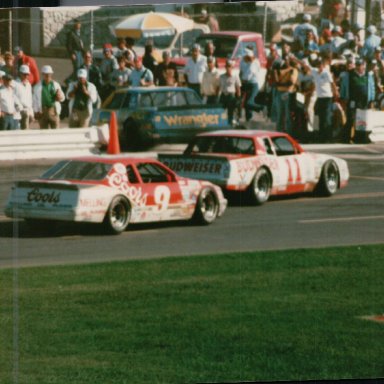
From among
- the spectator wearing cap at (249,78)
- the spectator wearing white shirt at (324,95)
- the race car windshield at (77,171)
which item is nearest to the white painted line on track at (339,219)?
the spectator wearing white shirt at (324,95)

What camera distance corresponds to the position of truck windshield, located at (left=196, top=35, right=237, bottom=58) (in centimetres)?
1100

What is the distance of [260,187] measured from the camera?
11.4 metres

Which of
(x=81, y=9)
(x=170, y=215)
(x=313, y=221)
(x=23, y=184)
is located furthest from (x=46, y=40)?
(x=313, y=221)

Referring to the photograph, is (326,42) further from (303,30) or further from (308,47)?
(303,30)

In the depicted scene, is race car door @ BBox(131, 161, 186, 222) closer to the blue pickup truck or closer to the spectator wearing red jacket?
the blue pickup truck

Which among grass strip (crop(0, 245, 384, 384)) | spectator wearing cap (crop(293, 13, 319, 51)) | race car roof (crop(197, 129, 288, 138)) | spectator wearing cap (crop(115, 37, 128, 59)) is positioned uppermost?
spectator wearing cap (crop(293, 13, 319, 51))

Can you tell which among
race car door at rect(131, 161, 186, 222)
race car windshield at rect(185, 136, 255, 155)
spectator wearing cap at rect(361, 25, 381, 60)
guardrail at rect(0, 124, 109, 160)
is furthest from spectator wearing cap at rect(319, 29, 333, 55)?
guardrail at rect(0, 124, 109, 160)

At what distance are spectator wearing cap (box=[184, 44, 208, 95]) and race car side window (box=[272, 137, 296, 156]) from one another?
2.71 feet

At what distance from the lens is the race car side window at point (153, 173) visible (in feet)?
37.0

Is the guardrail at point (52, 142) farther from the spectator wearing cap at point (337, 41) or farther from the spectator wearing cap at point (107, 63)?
the spectator wearing cap at point (337, 41)

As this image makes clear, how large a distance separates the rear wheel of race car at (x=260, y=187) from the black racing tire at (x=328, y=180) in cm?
47

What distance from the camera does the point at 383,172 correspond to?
11133 mm

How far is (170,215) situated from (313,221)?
130cm

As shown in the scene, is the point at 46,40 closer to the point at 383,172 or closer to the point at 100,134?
the point at 100,134
